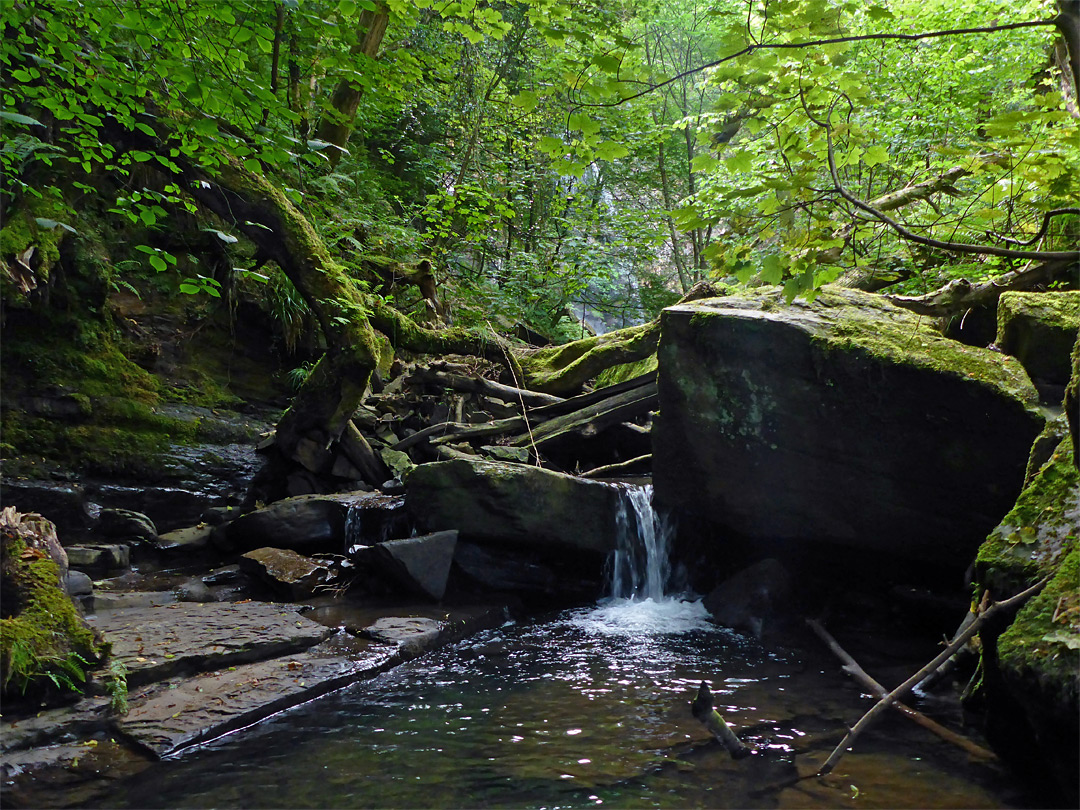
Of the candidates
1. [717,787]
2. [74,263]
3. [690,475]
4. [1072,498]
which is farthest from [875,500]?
[74,263]

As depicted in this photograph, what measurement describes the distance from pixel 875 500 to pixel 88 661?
5.69 meters

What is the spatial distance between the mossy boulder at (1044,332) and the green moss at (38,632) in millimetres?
6763

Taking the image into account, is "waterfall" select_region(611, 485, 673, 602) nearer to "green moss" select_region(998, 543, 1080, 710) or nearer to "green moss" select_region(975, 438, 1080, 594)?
"green moss" select_region(975, 438, 1080, 594)

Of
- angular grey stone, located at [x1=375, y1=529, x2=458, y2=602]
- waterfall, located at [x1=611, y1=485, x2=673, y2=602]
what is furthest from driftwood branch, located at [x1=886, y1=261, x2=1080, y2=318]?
angular grey stone, located at [x1=375, y1=529, x2=458, y2=602]

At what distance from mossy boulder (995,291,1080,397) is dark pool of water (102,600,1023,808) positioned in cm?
279

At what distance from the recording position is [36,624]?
12.4ft

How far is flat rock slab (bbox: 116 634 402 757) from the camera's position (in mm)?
3604

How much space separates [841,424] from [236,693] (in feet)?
15.6

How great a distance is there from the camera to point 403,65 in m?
9.80

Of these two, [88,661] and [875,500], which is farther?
[875,500]

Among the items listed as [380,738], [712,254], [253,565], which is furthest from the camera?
[253,565]

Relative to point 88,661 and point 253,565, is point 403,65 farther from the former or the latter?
point 88,661

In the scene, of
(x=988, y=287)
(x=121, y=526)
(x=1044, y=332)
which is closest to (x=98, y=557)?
(x=121, y=526)

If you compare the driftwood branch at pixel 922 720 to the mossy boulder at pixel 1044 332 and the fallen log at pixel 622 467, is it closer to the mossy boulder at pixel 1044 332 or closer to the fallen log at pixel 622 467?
the mossy boulder at pixel 1044 332
